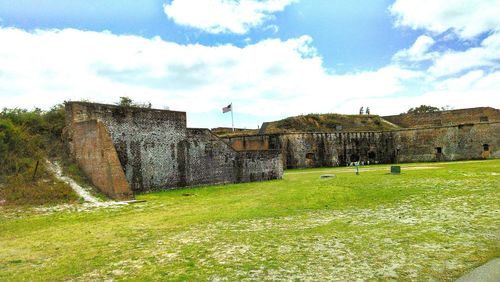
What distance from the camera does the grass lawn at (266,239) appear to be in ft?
20.4

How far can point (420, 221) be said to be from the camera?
372 inches

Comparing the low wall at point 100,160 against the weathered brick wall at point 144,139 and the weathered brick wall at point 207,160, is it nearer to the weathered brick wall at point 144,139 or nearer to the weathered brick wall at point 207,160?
the weathered brick wall at point 144,139

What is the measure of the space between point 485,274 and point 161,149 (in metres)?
15.9

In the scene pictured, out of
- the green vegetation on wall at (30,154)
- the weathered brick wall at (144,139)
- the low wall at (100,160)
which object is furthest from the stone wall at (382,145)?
the low wall at (100,160)

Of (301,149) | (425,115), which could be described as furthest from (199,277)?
(425,115)

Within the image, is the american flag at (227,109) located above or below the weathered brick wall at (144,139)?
above

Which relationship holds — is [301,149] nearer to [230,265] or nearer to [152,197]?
[152,197]

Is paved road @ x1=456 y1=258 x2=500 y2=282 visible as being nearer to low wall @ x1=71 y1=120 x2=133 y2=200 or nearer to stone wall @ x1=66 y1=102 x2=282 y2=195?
low wall @ x1=71 y1=120 x2=133 y2=200

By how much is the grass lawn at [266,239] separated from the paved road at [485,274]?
6.2 inches

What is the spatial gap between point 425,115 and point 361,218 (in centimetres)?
4061

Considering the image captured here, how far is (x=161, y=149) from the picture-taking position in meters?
19.2

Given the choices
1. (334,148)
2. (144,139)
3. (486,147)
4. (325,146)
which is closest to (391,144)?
(334,148)

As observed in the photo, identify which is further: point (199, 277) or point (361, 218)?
point (361, 218)

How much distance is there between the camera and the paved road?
5535 mm
